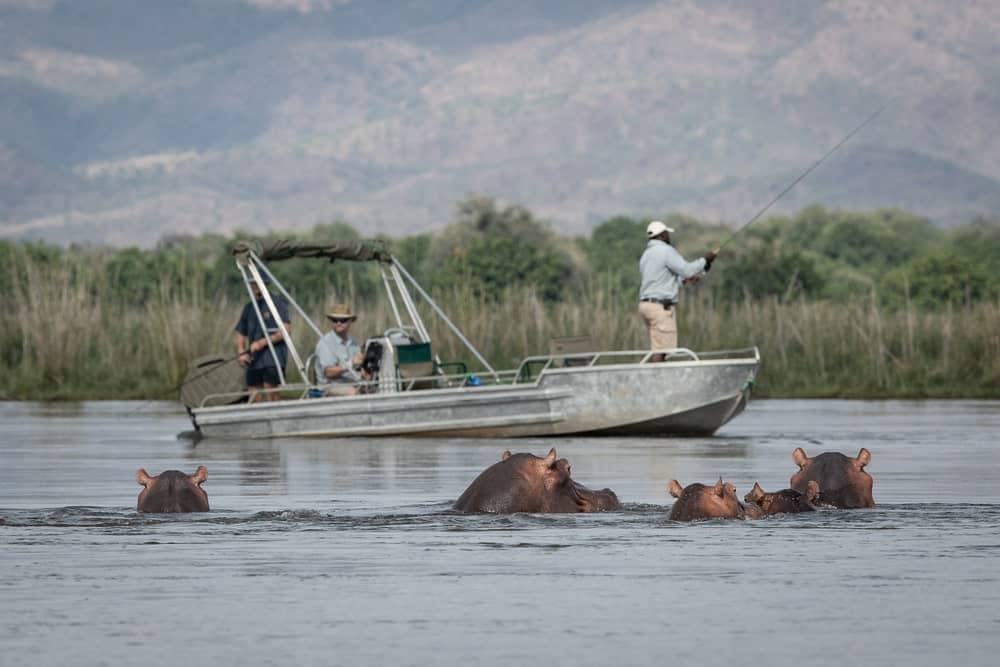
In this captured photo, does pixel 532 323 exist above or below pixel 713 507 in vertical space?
above

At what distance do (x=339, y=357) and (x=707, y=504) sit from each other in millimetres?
9307

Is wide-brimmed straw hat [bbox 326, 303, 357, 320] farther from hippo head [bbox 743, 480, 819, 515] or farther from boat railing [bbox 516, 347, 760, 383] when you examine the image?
hippo head [bbox 743, 480, 819, 515]

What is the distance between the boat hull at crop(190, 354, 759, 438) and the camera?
758 inches

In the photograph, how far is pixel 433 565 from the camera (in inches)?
379

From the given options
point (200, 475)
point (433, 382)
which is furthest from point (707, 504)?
point (433, 382)

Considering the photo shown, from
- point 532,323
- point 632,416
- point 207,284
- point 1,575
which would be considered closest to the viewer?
point 1,575

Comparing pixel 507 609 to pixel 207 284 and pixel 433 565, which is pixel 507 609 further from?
pixel 207 284

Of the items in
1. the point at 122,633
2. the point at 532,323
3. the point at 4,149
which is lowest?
the point at 122,633

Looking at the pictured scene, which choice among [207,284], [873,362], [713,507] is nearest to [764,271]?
[207,284]

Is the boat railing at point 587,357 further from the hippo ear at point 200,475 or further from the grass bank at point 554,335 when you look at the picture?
the hippo ear at point 200,475

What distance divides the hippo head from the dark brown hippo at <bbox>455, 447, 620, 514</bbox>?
0.92 meters

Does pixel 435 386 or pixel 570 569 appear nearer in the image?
pixel 570 569

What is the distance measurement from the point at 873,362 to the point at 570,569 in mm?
18816

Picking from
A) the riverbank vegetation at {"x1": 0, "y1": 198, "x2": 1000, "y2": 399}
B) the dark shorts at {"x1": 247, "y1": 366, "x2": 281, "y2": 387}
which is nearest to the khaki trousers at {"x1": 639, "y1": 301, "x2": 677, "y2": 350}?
the dark shorts at {"x1": 247, "y1": 366, "x2": 281, "y2": 387}
